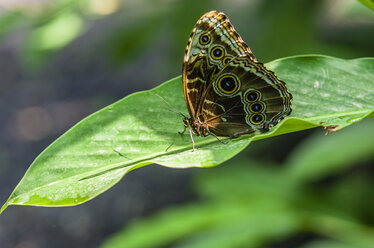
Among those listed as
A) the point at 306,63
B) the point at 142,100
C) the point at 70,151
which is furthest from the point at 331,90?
the point at 70,151

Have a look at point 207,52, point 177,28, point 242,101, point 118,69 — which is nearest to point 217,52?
point 207,52

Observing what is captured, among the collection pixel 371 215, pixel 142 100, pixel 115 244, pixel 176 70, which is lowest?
pixel 371 215

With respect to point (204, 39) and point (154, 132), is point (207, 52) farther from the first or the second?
point (154, 132)

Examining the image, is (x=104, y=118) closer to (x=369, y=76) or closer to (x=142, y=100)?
(x=142, y=100)

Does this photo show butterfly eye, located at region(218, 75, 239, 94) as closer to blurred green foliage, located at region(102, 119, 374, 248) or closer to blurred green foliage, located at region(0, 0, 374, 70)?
blurred green foliage, located at region(102, 119, 374, 248)

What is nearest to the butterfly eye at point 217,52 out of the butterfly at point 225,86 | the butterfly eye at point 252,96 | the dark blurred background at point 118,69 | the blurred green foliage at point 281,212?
the butterfly at point 225,86

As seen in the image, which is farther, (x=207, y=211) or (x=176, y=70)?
(x=176, y=70)

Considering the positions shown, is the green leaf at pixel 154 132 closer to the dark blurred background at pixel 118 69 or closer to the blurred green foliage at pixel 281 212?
the blurred green foliage at pixel 281 212
